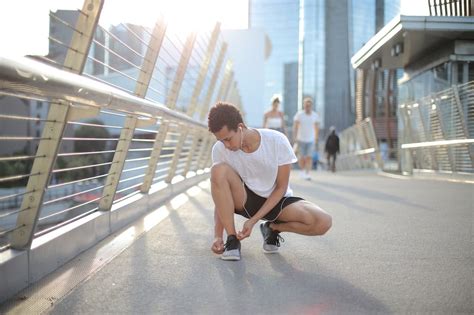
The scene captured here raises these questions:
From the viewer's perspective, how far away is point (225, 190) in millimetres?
3664

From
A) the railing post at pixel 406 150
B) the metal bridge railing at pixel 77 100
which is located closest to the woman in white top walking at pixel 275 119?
the metal bridge railing at pixel 77 100

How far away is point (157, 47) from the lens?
4.98 m

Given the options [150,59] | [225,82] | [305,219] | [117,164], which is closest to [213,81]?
[225,82]

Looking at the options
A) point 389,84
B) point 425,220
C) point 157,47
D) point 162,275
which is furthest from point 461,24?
point 389,84

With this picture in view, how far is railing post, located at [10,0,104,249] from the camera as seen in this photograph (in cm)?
282

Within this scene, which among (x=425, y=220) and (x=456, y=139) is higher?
(x=456, y=139)

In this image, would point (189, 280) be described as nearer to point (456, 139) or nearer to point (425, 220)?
point (425, 220)

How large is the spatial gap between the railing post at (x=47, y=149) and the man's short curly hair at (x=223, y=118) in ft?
2.67

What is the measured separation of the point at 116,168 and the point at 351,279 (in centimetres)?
215

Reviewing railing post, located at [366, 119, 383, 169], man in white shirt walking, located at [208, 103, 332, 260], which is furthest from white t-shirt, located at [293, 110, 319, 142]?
man in white shirt walking, located at [208, 103, 332, 260]

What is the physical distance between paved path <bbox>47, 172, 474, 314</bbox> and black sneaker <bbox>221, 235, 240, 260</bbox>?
6cm

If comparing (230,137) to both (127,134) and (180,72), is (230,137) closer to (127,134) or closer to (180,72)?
(127,134)

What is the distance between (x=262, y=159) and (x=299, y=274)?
2.68 feet

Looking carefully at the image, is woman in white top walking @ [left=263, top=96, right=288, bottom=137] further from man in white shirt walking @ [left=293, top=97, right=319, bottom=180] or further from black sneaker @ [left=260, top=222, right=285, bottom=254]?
black sneaker @ [left=260, top=222, right=285, bottom=254]
